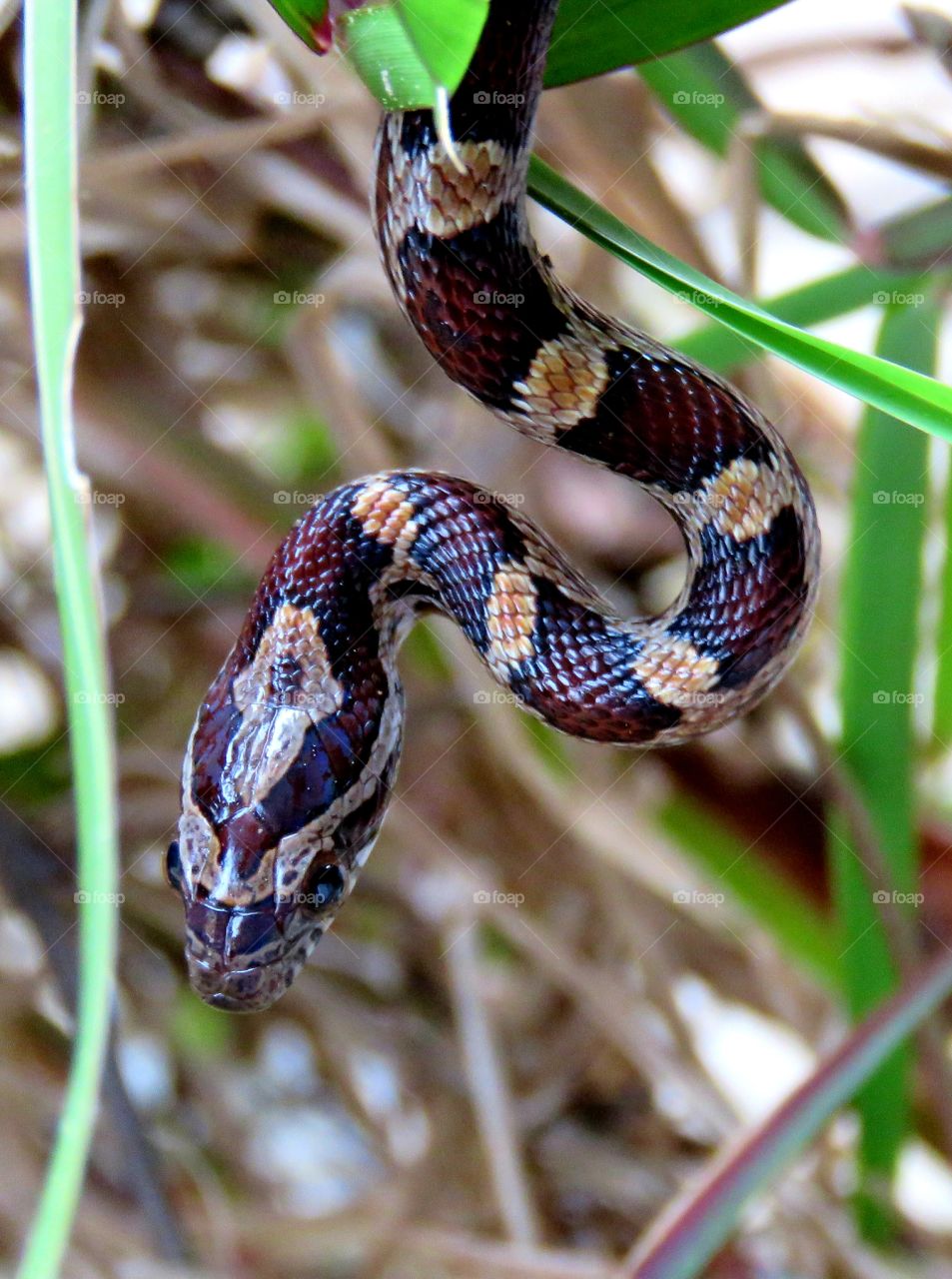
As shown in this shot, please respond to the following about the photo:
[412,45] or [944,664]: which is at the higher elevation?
[412,45]

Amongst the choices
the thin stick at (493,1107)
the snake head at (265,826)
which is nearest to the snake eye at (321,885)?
the snake head at (265,826)

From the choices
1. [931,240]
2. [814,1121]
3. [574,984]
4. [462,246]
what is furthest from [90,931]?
[574,984]

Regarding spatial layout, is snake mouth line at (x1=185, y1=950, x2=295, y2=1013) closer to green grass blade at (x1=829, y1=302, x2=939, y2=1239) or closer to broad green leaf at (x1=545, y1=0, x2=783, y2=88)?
green grass blade at (x1=829, y1=302, x2=939, y2=1239)

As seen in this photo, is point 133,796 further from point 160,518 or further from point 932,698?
point 932,698

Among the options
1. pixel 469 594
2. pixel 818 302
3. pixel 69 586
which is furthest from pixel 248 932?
pixel 818 302

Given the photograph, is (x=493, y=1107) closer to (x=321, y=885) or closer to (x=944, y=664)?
(x=321, y=885)

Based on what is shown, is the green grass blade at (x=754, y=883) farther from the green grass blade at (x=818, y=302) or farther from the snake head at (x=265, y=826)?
the green grass blade at (x=818, y=302)

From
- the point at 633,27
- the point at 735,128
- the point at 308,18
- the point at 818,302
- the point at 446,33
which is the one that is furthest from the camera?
the point at 735,128
